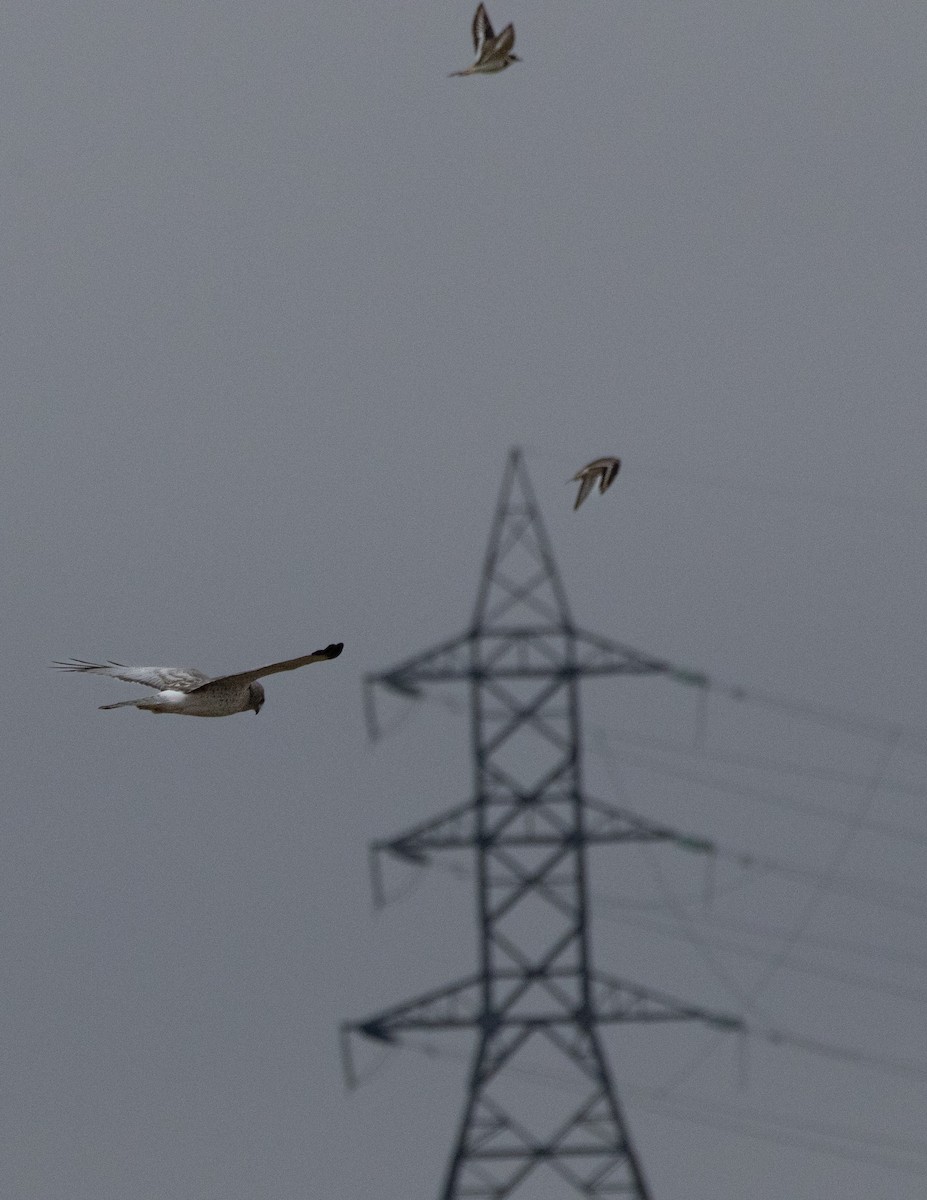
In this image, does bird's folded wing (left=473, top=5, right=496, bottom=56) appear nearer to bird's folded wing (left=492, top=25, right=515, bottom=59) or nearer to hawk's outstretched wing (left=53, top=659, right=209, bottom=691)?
bird's folded wing (left=492, top=25, right=515, bottom=59)

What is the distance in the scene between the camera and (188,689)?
3597cm

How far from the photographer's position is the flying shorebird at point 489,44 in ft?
151

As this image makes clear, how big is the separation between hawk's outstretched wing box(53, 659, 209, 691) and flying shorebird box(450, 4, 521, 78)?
34.7 ft

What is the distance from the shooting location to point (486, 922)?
6956 centimetres

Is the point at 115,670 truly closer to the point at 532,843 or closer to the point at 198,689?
the point at 198,689

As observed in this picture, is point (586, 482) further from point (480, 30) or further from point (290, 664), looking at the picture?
point (290, 664)

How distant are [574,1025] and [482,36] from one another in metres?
27.5

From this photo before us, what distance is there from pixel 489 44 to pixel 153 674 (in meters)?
11.8

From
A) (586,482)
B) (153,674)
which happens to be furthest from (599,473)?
(153,674)

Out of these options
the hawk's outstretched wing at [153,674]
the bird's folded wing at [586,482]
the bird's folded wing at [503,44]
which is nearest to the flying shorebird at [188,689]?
the hawk's outstretched wing at [153,674]

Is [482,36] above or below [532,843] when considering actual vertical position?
above

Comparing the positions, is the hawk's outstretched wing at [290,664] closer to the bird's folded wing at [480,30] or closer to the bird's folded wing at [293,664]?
the bird's folded wing at [293,664]

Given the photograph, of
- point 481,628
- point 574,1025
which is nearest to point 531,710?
point 481,628

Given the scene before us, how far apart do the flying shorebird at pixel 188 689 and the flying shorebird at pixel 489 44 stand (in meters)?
10.7
